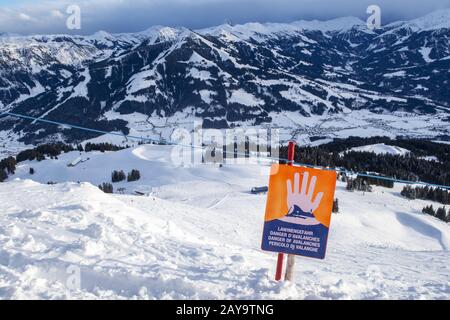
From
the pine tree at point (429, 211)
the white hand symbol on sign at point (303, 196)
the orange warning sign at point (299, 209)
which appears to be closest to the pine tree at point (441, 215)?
the pine tree at point (429, 211)

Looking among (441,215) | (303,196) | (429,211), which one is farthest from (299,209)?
(429,211)

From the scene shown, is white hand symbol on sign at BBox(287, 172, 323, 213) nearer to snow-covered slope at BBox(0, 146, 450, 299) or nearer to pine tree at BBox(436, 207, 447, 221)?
snow-covered slope at BBox(0, 146, 450, 299)

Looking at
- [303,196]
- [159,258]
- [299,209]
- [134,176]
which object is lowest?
[134,176]

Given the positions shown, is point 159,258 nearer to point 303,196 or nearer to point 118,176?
point 303,196

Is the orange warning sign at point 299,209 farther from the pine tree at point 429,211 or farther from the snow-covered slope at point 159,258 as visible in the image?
the pine tree at point 429,211

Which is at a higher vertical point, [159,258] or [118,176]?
[159,258]

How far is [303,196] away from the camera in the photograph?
31.1 ft

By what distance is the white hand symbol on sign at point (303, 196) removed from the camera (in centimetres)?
941

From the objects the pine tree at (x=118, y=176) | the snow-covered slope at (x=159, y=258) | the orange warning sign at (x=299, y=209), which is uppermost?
the orange warning sign at (x=299, y=209)

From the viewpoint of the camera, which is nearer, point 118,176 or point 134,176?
point 118,176

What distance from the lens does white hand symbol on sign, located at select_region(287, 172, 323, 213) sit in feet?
30.9

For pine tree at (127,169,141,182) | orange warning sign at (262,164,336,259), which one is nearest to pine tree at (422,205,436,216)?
pine tree at (127,169,141,182)
